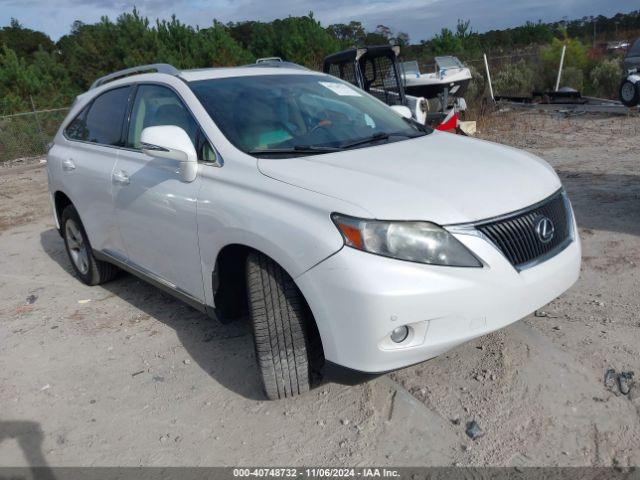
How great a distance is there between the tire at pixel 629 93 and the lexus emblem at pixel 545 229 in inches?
444

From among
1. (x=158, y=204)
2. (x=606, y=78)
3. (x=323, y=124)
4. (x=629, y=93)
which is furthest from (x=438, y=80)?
(x=158, y=204)

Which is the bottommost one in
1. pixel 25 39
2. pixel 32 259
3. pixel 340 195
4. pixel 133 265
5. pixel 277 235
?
pixel 32 259

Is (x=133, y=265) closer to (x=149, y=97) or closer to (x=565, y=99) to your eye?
(x=149, y=97)

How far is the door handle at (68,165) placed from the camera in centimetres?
472

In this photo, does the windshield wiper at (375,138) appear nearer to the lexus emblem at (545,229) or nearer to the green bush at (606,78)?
the lexus emblem at (545,229)

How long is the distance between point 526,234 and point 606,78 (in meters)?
16.7

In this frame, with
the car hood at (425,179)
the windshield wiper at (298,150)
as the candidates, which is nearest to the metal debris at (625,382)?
the car hood at (425,179)

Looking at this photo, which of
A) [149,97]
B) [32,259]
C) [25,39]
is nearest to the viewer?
[149,97]

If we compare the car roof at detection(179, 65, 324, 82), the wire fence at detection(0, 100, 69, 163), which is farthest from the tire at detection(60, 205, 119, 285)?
the wire fence at detection(0, 100, 69, 163)

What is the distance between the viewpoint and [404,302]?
2.51 m

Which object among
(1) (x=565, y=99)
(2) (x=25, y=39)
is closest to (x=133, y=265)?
(1) (x=565, y=99)

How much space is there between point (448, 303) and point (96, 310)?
321 cm

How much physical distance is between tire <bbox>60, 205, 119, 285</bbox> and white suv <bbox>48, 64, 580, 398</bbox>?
0.84m

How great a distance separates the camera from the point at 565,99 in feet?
47.1
